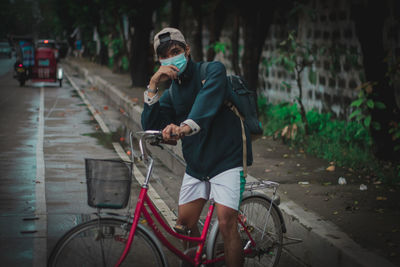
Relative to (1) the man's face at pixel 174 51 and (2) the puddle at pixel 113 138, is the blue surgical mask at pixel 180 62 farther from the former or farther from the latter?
(2) the puddle at pixel 113 138

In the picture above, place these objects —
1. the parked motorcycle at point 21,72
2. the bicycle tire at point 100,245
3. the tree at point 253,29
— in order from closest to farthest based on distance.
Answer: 1. the bicycle tire at point 100,245
2. the tree at point 253,29
3. the parked motorcycle at point 21,72

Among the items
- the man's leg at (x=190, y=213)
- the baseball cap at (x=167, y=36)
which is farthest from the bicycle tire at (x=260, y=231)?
the baseball cap at (x=167, y=36)

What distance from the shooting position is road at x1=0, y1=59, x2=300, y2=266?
6.03 metres

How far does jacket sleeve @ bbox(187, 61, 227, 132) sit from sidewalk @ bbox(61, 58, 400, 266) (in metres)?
1.77

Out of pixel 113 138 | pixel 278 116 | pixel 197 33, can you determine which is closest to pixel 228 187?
pixel 113 138

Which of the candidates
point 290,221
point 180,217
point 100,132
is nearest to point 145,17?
point 100,132

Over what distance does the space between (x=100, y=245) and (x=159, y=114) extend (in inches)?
37.8

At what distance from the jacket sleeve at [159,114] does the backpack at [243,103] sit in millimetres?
354

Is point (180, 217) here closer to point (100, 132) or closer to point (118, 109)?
point (100, 132)

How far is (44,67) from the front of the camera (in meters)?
26.4

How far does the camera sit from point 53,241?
597 centimetres

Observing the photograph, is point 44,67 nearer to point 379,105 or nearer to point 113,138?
point 113,138

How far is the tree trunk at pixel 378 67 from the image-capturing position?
29.5 feet

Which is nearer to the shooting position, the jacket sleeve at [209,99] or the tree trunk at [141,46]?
the jacket sleeve at [209,99]
